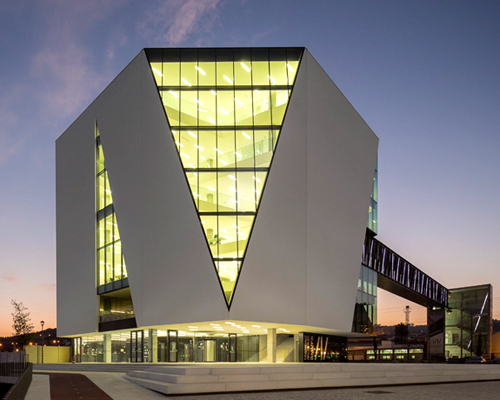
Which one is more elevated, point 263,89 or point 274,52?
point 274,52

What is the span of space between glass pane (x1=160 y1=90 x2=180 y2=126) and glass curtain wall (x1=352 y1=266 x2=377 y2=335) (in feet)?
55.6

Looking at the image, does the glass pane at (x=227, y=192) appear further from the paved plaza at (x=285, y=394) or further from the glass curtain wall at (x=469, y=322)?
the glass curtain wall at (x=469, y=322)

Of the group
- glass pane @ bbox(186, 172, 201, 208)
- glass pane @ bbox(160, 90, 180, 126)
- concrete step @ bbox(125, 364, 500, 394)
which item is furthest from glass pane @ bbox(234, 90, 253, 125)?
concrete step @ bbox(125, 364, 500, 394)

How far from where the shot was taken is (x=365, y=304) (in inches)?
1500

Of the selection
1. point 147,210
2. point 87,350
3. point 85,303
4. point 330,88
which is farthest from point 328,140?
point 87,350

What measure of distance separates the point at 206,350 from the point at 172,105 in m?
16.7

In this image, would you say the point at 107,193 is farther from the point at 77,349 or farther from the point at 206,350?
the point at 77,349

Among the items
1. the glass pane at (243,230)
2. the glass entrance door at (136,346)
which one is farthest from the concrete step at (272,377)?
the glass entrance door at (136,346)

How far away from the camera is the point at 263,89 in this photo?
1161 inches

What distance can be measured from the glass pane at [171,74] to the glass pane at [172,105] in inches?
21.1

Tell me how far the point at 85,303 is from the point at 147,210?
11.5 meters

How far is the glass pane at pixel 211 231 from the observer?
2748 centimetres

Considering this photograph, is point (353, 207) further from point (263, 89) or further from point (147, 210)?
point (147, 210)

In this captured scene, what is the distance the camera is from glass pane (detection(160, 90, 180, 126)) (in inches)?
1149
